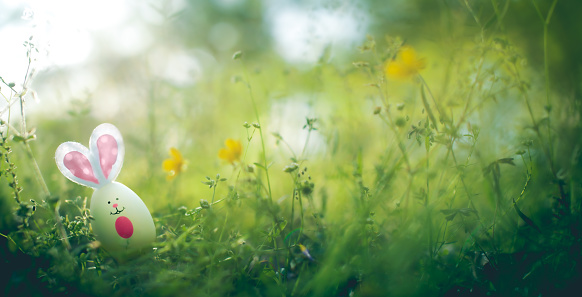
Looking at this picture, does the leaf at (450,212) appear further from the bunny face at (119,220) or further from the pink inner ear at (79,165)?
the pink inner ear at (79,165)

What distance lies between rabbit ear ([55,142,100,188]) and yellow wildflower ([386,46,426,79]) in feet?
3.47

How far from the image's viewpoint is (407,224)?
1043 millimetres

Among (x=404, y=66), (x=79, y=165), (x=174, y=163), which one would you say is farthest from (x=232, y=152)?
(x=404, y=66)

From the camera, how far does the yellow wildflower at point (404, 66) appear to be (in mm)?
1131

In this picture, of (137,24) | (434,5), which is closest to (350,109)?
(434,5)

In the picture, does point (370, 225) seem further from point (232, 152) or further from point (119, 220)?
point (119, 220)

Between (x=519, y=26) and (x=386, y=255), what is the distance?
2893 mm

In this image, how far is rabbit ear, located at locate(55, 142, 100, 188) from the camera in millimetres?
1127

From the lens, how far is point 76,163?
114 centimetres


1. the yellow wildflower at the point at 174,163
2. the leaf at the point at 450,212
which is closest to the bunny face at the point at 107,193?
the yellow wildflower at the point at 174,163

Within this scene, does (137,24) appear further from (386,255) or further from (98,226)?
(386,255)

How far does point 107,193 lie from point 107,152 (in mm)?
143

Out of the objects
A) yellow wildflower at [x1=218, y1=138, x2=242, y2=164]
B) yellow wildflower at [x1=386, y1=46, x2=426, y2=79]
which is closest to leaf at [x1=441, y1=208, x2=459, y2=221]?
yellow wildflower at [x1=386, y1=46, x2=426, y2=79]

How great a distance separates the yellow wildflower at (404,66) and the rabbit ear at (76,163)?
106 centimetres
